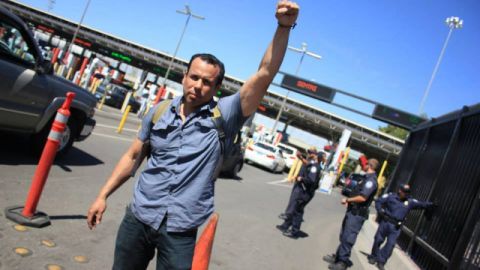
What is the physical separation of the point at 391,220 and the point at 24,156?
6231mm

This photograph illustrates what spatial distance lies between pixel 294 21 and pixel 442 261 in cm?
512

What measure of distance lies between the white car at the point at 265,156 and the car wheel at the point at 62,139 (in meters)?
16.9

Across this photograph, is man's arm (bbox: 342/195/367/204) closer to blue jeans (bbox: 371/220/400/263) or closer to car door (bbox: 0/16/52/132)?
blue jeans (bbox: 371/220/400/263)

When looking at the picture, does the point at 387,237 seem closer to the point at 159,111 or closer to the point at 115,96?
the point at 159,111

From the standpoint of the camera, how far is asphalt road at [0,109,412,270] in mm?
4195

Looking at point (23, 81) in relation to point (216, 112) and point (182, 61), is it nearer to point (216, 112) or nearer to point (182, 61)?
point (216, 112)

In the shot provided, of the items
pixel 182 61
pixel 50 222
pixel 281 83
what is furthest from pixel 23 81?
pixel 182 61

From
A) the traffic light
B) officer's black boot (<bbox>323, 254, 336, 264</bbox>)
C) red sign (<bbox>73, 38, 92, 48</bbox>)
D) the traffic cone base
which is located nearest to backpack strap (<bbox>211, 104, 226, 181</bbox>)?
the traffic cone base

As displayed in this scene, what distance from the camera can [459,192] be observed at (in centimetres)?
670

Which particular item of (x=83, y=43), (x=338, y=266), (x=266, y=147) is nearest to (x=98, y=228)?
(x=338, y=266)

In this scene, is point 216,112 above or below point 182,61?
below

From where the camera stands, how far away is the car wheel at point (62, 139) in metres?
7.53

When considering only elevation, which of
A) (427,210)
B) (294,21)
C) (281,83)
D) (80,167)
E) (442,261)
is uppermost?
(281,83)

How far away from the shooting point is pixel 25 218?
4.54m
